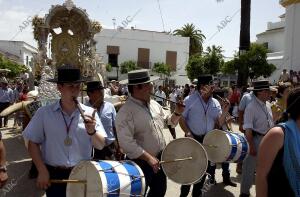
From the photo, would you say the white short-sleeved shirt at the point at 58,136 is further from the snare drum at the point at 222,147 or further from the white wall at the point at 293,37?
the white wall at the point at 293,37

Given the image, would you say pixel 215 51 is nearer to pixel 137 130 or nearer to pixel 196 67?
pixel 196 67

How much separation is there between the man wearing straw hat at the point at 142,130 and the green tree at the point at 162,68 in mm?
49911

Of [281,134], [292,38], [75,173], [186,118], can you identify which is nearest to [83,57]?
[186,118]

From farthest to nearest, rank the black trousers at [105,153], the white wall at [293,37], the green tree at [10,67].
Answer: the green tree at [10,67] < the white wall at [293,37] < the black trousers at [105,153]

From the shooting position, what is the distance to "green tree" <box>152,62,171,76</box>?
55.0 metres

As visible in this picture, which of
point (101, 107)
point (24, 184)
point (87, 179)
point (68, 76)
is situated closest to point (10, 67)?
point (24, 184)

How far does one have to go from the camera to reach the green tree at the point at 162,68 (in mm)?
55000

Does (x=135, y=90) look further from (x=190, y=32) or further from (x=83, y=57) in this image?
(x=190, y=32)

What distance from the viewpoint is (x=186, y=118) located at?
22.0 ft

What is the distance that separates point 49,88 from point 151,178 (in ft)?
21.8

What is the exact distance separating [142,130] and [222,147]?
1971mm

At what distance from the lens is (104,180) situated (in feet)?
11.9

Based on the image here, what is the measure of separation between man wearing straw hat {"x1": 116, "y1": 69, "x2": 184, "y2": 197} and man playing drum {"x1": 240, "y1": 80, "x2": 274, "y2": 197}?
1882 millimetres

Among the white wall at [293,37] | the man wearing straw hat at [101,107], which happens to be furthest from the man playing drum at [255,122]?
the white wall at [293,37]
